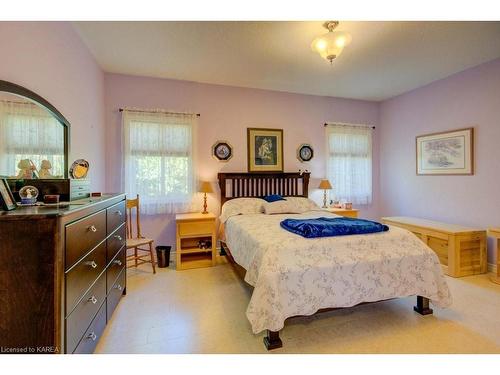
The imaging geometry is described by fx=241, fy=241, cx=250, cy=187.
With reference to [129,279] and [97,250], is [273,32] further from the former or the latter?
[129,279]

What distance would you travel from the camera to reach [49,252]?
1.07 m

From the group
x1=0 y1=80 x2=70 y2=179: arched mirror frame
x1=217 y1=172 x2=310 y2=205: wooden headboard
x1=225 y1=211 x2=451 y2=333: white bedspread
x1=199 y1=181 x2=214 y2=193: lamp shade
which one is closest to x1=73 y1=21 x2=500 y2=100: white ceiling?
x1=0 y1=80 x2=70 y2=179: arched mirror frame

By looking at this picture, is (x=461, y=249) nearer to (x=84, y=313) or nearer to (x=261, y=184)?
(x=261, y=184)

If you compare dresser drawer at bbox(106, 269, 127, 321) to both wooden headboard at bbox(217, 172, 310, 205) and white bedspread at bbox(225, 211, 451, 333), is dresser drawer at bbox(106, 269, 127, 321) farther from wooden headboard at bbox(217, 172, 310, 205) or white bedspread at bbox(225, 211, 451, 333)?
wooden headboard at bbox(217, 172, 310, 205)

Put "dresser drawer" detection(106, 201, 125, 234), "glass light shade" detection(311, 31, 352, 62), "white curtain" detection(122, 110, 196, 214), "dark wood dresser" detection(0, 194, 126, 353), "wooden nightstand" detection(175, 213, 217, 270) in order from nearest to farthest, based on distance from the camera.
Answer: "dark wood dresser" detection(0, 194, 126, 353) < "dresser drawer" detection(106, 201, 125, 234) < "glass light shade" detection(311, 31, 352, 62) < "wooden nightstand" detection(175, 213, 217, 270) < "white curtain" detection(122, 110, 196, 214)

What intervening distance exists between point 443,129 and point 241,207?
3305 millimetres

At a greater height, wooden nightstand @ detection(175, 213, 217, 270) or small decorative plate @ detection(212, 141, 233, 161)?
small decorative plate @ detection(212, 141, 233, 161)

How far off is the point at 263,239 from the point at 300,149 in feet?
8.63

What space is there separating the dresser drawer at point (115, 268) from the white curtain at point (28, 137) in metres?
0.87

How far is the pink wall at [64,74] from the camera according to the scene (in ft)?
5.28

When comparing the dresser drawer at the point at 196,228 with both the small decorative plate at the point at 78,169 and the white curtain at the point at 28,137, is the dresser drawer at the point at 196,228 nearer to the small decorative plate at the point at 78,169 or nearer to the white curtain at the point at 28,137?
the small decorative plate at the point at 78,169

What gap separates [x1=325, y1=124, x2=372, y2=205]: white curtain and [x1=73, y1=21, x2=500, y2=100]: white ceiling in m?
0.88

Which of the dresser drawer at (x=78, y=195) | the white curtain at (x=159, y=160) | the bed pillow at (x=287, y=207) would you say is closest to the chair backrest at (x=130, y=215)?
the white curtain at (x=159, y=160)

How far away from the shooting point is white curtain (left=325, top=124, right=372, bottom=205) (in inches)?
176
